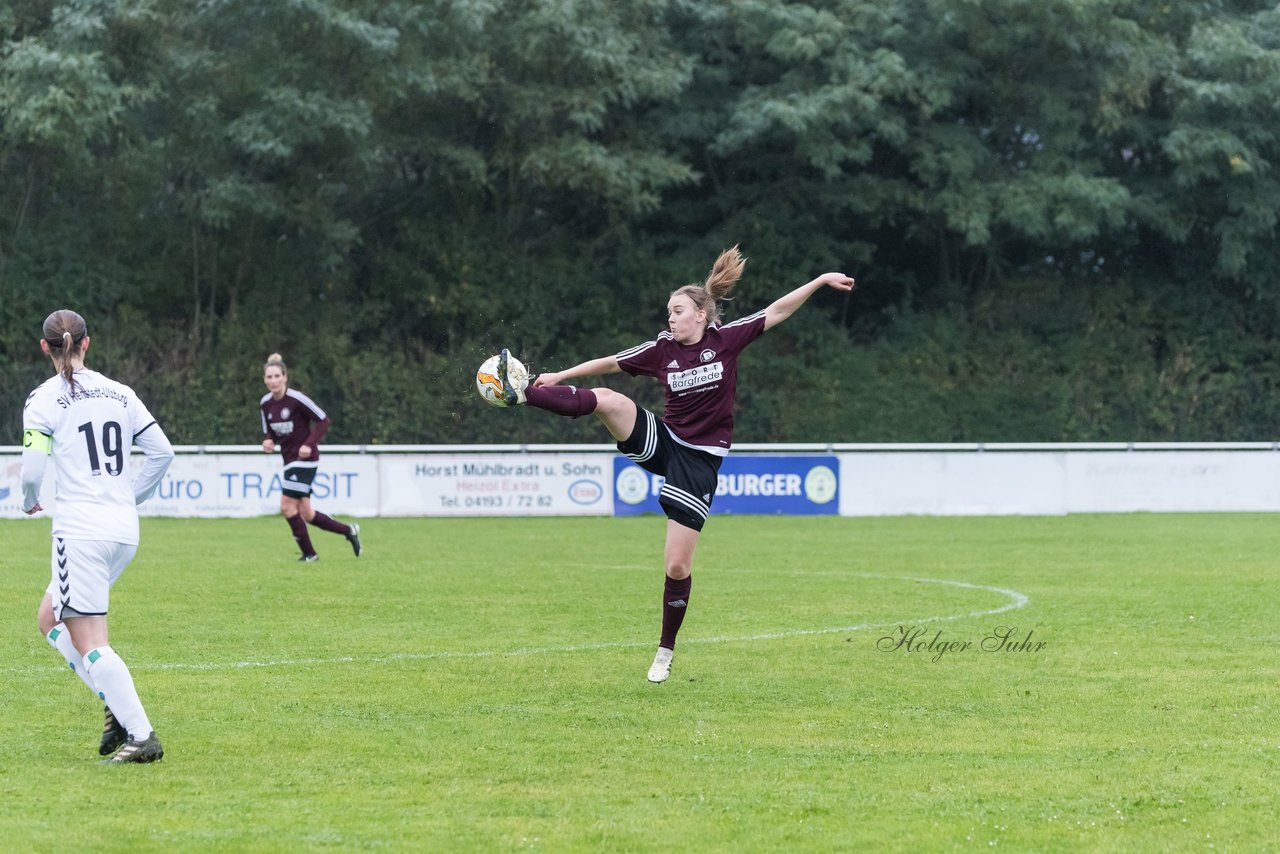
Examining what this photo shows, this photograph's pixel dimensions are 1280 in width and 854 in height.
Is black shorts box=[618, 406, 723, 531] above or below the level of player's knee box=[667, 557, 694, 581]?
above

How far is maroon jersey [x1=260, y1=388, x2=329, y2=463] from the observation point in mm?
16859

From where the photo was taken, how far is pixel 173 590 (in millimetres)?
13727

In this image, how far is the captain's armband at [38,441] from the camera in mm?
6492

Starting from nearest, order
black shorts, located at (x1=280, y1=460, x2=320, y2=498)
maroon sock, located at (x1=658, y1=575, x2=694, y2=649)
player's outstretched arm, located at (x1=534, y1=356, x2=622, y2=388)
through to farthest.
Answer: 1. player's outstretched arm, located at (x1=534, y1=356, x2=622, y2=388)
2. maroon sock, located at (x1=658, y1=575, x2=694, y2=649)
3. black shorts, located at (x1=280, y1=460, x2=320, y2=498)

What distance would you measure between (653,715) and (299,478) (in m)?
9.52

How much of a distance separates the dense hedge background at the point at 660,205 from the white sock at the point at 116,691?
72.8 feet

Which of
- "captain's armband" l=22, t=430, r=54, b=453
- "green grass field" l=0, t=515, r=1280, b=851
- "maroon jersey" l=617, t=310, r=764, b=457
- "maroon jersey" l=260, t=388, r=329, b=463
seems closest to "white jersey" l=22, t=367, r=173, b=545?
"captain's armband" l=22, t=430, r=54, b=453

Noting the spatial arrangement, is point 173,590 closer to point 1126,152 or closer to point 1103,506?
point 1103,506

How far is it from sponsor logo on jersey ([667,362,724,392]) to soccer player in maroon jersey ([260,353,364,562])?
26.5 ft

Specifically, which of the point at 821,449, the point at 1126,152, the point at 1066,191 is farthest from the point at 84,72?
the point at 1126,152

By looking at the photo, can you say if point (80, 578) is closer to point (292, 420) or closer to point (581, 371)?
point (581, 371)

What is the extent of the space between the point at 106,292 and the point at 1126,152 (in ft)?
66.5

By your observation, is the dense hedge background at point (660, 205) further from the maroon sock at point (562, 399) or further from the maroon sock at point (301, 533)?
the maroon sock at point (562, 399)

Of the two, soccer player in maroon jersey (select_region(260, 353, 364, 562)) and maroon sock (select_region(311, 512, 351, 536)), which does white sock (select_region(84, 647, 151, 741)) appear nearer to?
soccer player in maroon jersey (select_region(260, 353, 364, 562))
